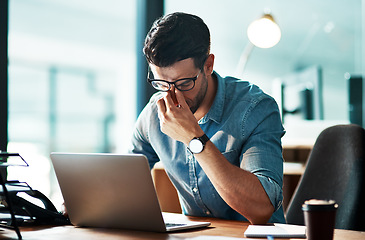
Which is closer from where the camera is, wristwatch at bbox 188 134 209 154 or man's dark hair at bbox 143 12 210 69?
wristwatch at bbox 188 134 209 154

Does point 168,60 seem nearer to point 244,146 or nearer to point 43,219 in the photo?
point 244,146

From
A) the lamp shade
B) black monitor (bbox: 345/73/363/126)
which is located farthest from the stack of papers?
black monitor (bbox: 345/73/363/126)

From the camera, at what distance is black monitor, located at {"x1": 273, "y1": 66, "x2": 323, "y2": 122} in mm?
3250

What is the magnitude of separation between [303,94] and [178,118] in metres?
2.32

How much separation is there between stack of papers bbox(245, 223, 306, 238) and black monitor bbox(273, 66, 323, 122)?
2.18 meters

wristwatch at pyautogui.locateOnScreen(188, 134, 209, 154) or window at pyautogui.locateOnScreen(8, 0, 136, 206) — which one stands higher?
window at pyautogui.locateOnScreen(8, 0, 136, 206)

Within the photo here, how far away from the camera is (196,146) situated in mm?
1333

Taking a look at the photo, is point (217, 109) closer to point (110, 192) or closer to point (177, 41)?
point (177, 41)

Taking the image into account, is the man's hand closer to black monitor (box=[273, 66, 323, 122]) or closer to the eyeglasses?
the eyeglasses

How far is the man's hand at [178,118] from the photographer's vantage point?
137 cm

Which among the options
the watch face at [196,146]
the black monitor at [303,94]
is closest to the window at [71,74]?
the black monitor at [303,94]

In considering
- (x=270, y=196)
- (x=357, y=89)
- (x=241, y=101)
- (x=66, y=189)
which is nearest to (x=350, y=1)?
(x=357, y=89)

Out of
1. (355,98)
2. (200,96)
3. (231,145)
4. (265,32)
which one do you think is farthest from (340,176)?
(355,98)

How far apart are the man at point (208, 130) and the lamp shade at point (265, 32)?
1981 millimetres
